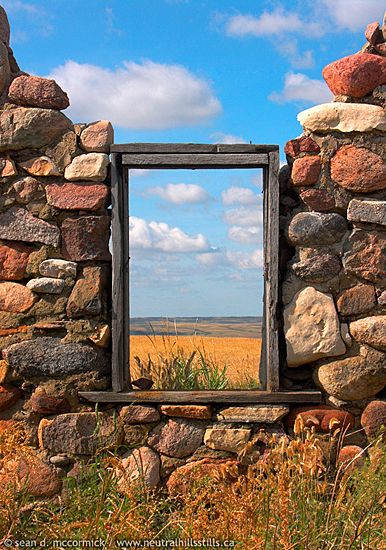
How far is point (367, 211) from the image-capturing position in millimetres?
3951

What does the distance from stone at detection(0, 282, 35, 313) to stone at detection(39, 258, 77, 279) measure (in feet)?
0.53

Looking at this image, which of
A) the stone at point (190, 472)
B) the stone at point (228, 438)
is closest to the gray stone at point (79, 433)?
the stone at point (190, 472)

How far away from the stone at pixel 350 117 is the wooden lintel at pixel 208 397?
1.53m

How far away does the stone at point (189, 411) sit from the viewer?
3.94 meters

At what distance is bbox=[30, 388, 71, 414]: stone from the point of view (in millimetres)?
4008

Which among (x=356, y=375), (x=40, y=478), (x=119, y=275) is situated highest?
(x=119, y=275)

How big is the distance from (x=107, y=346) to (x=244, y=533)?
5.51ft

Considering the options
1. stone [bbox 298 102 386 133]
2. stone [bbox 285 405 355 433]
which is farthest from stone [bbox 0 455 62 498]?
stone [bbox 298 102 386 133]

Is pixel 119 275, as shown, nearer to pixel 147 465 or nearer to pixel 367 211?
pixel 147 465

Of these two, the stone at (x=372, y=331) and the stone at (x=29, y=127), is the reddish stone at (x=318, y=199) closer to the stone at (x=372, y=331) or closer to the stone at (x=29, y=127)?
the stone at (x=372, y=331)

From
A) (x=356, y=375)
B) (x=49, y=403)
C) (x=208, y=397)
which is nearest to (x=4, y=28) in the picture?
(x=49, y=403)

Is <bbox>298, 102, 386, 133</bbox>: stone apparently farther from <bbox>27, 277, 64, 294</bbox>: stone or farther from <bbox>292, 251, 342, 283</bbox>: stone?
<bbox>27, 277, 64, 294</bbox>: stone

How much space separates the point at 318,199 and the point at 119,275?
122cm

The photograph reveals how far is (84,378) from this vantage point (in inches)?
159
